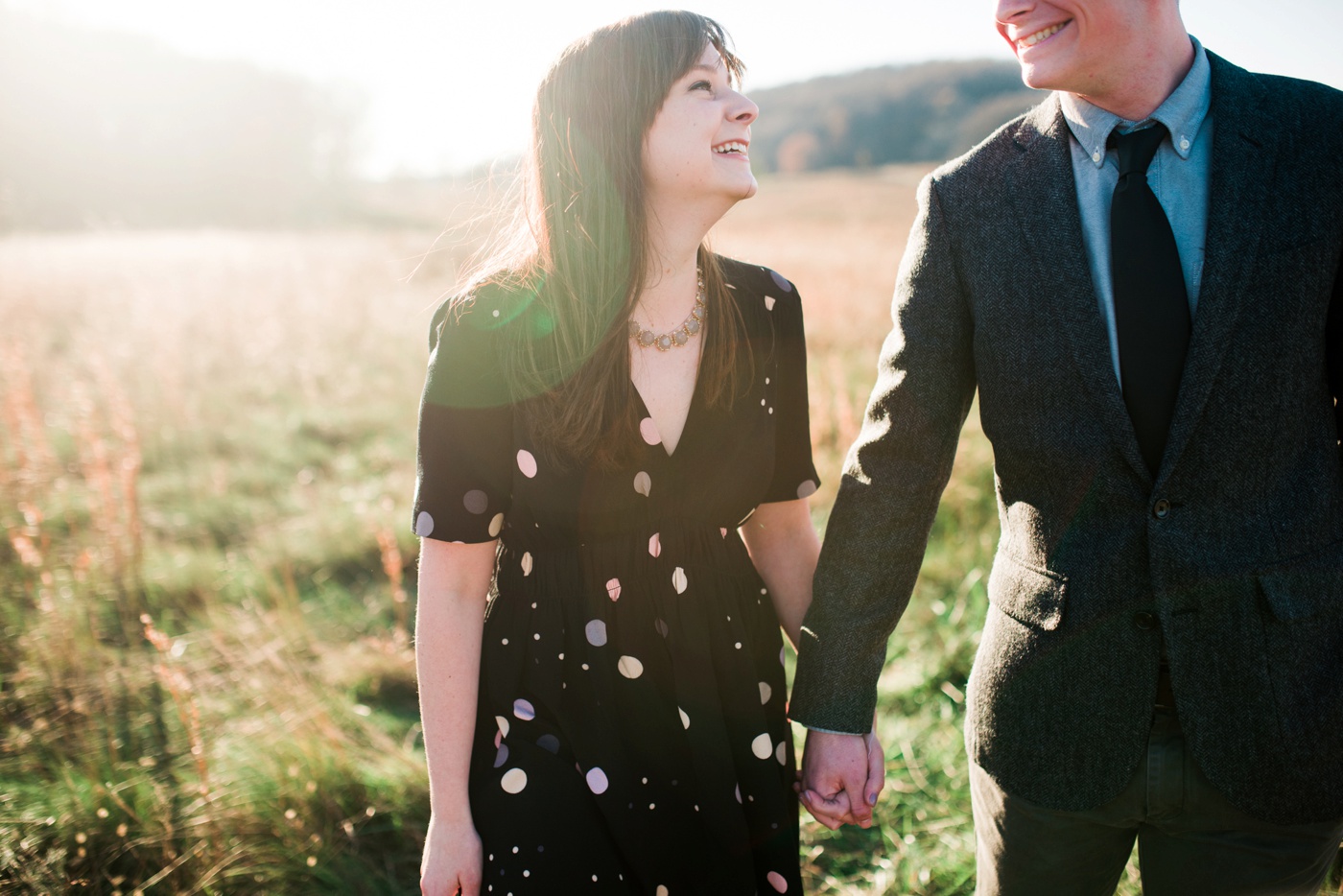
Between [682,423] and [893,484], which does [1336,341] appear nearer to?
[893,484]

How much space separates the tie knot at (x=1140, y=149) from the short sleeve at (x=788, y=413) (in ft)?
2.55

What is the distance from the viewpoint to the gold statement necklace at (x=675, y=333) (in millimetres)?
1961

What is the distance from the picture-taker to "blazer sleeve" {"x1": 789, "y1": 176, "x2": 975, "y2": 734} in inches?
67.4

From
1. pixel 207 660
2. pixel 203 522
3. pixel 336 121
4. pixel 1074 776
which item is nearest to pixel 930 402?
pixel 1074 776

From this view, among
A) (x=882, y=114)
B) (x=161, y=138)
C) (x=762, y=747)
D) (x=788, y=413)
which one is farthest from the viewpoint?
(x=882, y=114)

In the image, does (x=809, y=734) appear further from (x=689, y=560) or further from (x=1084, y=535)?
(x=1084, y=535)

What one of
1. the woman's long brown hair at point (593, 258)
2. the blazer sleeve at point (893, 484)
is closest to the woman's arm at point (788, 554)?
the blazer sleeve at point (893, 484)

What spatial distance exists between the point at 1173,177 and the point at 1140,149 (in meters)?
0.08

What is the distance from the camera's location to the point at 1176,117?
152 cm

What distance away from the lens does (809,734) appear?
1.87 meters

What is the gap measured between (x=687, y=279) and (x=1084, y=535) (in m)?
1.00

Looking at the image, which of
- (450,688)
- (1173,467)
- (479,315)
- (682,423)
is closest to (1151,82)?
(1173,467)

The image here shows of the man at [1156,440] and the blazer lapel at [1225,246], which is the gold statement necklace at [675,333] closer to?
the man at [1156,440]

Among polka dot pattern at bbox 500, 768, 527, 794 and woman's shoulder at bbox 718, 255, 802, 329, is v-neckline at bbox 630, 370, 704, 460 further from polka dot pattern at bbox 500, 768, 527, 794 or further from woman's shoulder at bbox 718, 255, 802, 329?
polka dot pattern at bbox 500, 768, 527, 794
